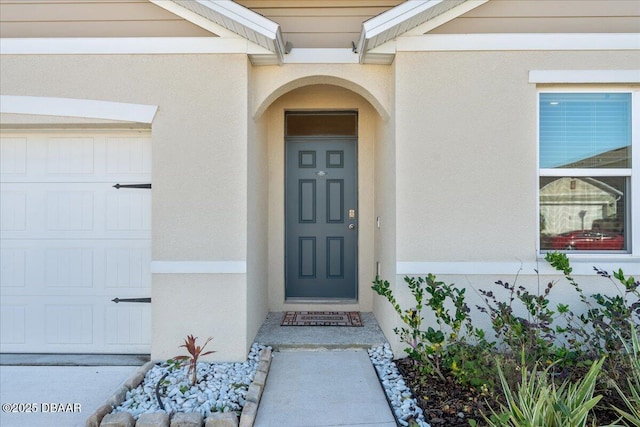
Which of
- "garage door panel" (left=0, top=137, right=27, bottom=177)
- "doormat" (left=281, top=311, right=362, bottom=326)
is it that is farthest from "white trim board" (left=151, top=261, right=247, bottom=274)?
"garage door panel" (left=0, top=137, right=27, bottom=177)

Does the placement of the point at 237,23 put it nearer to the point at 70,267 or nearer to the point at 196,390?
the point at 70,267

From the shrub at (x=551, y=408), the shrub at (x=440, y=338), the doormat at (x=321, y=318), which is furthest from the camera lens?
the doormat at (x=321, y=318)

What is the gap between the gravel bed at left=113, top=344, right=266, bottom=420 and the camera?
9.74 feet

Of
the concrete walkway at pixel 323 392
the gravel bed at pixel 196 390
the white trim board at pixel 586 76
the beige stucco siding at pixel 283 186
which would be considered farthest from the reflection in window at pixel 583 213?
the gravel bed at pixel 196 390

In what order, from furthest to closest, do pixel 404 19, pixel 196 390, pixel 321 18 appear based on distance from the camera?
pixel 321 18 < pixel 404 19 < pixel 196 390

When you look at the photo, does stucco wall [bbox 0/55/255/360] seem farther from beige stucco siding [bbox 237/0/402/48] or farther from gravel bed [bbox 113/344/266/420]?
beige stucco siding [bbox 237/0/402/48]

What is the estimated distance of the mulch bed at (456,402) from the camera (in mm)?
2740

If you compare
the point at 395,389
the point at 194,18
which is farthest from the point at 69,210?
the point at 395,389

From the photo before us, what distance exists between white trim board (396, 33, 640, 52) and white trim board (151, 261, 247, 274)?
2587 millimetres

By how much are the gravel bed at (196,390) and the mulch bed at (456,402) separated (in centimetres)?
136

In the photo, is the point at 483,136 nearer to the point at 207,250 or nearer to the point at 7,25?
the point at 207,250

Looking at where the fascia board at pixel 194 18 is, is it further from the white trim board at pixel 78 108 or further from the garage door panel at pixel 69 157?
the garage door panel at pixel 69 157

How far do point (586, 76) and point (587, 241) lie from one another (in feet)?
5.12

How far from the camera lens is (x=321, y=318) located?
4836 mm
